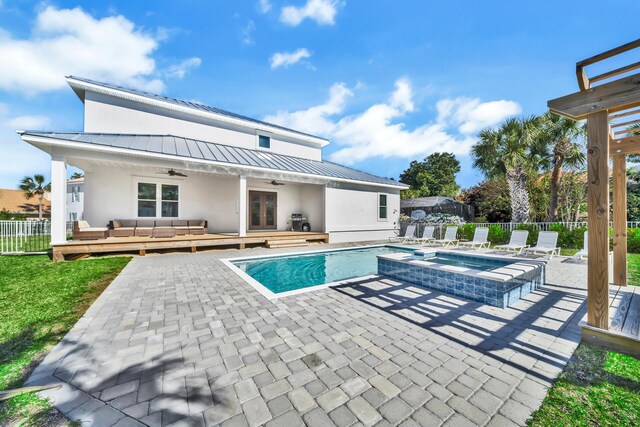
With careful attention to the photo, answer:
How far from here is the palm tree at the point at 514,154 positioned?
1362cm

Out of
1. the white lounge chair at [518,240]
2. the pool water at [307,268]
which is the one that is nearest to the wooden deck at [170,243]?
the pool water at [307,268]

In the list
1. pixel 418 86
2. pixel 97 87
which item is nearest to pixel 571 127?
pixel 418 86

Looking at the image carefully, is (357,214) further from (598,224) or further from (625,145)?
(598,224)

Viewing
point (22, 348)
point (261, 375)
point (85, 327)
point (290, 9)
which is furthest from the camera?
point (290, 9)

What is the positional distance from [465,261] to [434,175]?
1568 inches

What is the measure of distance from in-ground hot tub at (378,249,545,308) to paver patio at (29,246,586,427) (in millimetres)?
284

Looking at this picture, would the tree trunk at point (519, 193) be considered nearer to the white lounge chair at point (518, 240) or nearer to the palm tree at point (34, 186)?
the white lounge chair at point (518, 240)

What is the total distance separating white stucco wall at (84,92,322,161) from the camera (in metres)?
11.0

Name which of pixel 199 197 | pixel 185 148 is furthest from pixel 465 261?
pixel 199 197

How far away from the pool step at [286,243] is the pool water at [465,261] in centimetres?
622

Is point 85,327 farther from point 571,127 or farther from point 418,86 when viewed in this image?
point 571,127

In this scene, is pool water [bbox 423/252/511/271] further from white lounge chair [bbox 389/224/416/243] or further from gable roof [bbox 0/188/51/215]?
gable roof [bbox 0/188/51/215]

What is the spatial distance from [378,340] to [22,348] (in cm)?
421

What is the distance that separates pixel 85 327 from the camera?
3.44 meters
